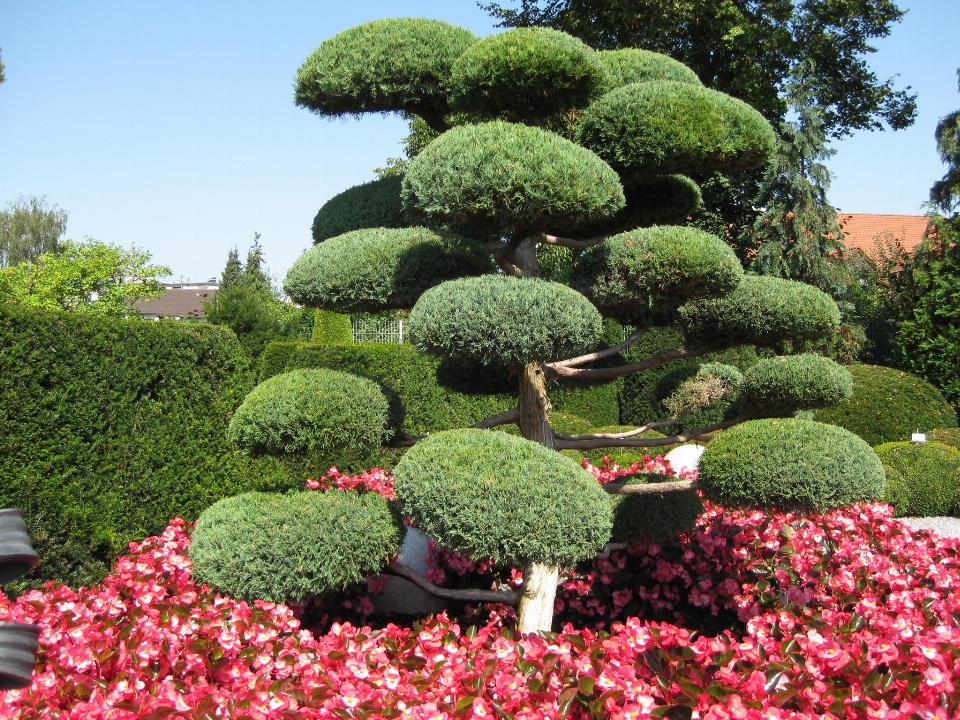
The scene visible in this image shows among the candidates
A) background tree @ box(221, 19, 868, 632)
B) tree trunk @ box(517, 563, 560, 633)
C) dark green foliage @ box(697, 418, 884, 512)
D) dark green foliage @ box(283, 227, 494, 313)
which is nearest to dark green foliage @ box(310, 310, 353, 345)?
background tree @ box(221, 19, 868, 632)

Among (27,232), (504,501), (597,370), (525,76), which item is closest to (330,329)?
(597,370)

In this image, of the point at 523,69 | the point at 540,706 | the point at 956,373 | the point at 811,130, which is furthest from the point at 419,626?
the point at 811,130

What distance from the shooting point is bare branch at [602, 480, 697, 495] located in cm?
Answer: 413

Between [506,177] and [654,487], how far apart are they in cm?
173

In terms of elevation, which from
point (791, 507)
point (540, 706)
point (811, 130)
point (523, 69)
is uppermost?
point (811, 130)

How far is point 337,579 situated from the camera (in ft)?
12.6

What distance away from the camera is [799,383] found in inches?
175

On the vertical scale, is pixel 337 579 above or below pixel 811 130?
below

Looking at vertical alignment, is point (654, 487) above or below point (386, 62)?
below

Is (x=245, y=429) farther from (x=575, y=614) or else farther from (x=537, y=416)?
(x=575, y=614)

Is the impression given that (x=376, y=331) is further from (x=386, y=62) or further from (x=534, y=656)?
(x=534, y=656)

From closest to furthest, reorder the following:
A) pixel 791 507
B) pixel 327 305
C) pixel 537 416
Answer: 1. pixel 791 507
2. pixel 327 305
3. pixel 537 416

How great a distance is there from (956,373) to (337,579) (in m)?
12.1

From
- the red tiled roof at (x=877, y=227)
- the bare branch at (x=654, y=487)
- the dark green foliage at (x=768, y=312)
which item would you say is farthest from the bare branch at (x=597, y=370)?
the red tiled roof at (x=877, y=227)
